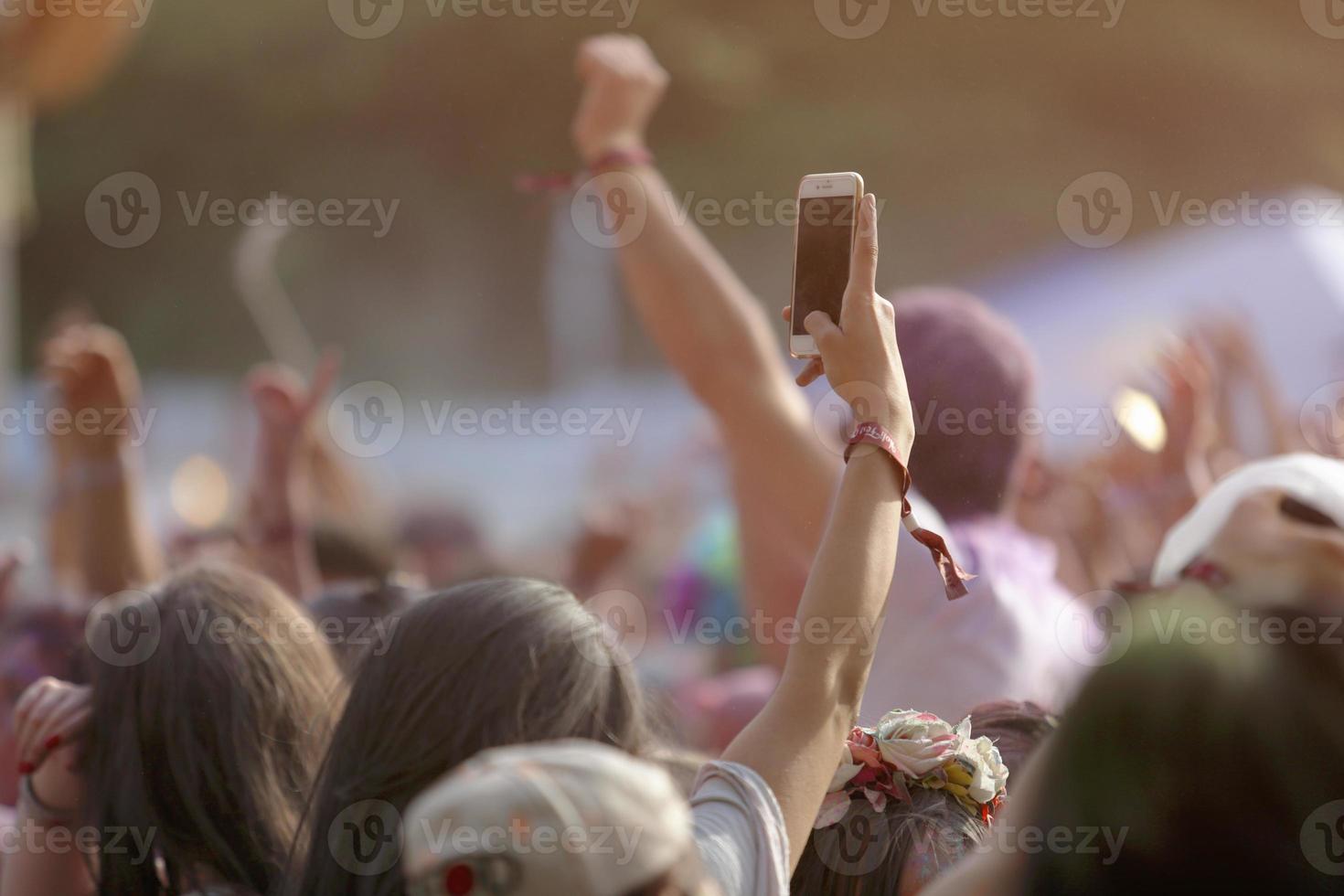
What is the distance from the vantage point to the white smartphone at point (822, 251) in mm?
1404

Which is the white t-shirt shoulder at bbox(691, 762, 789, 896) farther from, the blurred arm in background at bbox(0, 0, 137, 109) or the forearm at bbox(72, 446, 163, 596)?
the blurred arm in background at bbox(0, 0, 137, 109)

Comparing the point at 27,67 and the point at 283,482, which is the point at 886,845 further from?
the point at 27,67

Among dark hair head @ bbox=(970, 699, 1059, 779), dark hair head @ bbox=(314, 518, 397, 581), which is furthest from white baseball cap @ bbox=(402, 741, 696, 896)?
dark hair head @ bbox=(314, 518, 397, 581)

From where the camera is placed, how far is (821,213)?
1.41 metres

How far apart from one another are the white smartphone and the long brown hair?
0.63 meters

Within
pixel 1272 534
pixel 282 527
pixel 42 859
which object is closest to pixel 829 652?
pixel 1272 534

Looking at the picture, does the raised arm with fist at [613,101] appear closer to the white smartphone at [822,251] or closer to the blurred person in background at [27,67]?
the white smartphone at [822,251]

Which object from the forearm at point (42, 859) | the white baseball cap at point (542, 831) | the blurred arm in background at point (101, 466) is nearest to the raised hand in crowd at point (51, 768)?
the forearm at point (42, 859)

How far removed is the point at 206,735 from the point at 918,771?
73 cm

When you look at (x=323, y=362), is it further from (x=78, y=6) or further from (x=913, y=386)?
(x=78, y=6)

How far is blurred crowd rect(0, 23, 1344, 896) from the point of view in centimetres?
87

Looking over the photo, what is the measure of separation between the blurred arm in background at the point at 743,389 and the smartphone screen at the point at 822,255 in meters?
0.53

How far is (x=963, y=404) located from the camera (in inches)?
75.9

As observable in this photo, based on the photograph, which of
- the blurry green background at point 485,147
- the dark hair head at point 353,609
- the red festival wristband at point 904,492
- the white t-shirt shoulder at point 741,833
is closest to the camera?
the white t-shirt shoulder at point 741,833
